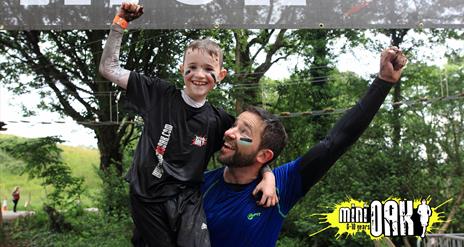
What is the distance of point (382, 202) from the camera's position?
7195mm

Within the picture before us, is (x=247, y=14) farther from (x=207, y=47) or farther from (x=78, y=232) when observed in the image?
(x=78, y=232)

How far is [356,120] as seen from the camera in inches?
59.7

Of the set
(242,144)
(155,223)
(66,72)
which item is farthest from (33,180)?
(242,144)

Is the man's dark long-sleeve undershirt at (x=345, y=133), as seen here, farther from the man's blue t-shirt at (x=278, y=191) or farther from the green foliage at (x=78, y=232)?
the green foliage at (x=78, y=232)

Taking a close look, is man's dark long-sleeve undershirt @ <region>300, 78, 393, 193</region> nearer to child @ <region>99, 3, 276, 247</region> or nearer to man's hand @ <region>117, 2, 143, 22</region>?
child @ <region>99, 3, 276, 247</region>

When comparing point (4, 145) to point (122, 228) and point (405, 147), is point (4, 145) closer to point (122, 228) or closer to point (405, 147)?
point (122, 228)

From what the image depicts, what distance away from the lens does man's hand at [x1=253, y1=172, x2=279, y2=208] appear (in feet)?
5.23


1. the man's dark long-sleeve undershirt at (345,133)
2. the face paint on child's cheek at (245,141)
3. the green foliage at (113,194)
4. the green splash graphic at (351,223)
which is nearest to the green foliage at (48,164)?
the green foliage at (113,194)

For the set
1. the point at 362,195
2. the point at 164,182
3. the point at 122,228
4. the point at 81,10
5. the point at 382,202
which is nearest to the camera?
the point at 164,182

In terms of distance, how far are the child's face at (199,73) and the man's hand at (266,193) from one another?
377mm

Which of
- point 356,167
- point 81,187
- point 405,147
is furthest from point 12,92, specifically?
point 405,147

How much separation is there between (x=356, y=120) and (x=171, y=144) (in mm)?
604

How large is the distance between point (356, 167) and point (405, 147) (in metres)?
0.82

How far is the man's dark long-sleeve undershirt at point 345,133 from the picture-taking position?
1504 millimetres
